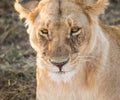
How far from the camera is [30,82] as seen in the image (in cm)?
493

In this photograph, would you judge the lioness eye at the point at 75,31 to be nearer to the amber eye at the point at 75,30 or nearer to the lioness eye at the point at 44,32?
the amber eye at the point at 75,30

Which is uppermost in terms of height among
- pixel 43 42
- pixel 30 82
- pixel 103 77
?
pixel 43 42

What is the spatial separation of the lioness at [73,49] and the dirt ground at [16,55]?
0.90 meters

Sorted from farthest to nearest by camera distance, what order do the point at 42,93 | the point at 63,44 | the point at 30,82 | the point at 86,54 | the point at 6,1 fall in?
1. the point at 6,1
2. the point at 30,82
3. the point at 42,93
4. the point at 86,54
5. the point at 63,44

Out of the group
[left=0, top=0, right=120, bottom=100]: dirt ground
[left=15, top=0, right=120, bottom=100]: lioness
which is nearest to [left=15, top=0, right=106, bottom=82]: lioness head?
[left=15, top=0, right=120, bottom=100]: lioness

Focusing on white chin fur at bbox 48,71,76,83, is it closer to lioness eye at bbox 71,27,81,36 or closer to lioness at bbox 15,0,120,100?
lioness at bbox 15,0,120,100

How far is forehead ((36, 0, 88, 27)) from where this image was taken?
11.1ft

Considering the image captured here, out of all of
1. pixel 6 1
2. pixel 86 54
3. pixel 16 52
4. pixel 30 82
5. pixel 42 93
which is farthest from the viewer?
pixel 6 1

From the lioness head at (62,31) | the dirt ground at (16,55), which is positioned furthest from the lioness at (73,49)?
the dirt ground at (16,55)

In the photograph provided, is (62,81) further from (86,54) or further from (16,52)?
(16,52)

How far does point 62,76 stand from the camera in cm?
341

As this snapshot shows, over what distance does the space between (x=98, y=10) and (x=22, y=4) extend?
0.53 m

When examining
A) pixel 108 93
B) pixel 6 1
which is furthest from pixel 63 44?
pixel 6 1

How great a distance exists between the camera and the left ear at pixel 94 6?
139 inches
